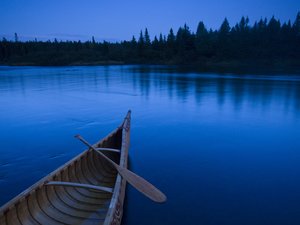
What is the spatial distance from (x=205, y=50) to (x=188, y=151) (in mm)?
82981

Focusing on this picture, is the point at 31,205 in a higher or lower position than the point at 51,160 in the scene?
higher

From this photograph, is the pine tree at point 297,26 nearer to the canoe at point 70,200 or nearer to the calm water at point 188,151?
the calm water at point 188,151

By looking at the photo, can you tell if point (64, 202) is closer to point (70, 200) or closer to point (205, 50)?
point (70, 200)

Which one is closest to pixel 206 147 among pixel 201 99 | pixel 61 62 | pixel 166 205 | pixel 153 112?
pixel 166 205

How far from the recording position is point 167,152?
8.99 m

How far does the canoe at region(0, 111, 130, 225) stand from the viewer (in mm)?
3870

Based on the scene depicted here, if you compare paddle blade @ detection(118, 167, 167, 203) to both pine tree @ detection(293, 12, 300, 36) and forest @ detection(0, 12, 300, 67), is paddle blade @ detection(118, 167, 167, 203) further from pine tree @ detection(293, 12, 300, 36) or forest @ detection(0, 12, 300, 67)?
pine tree @ detection(293, 12, 300, 36)

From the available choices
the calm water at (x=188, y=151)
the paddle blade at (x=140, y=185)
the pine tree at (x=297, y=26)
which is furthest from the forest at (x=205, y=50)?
the paddle blade at (x=140, y=185)

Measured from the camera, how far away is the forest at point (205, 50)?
7712cm

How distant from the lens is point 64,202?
489 centimetres

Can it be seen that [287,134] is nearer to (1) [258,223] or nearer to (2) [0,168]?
(1) [258,223]

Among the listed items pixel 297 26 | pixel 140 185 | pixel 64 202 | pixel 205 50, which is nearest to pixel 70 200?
pixel 64 202

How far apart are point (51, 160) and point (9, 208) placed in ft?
15.3

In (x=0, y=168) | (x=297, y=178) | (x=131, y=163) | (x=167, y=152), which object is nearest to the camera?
(x=297, y=178)
